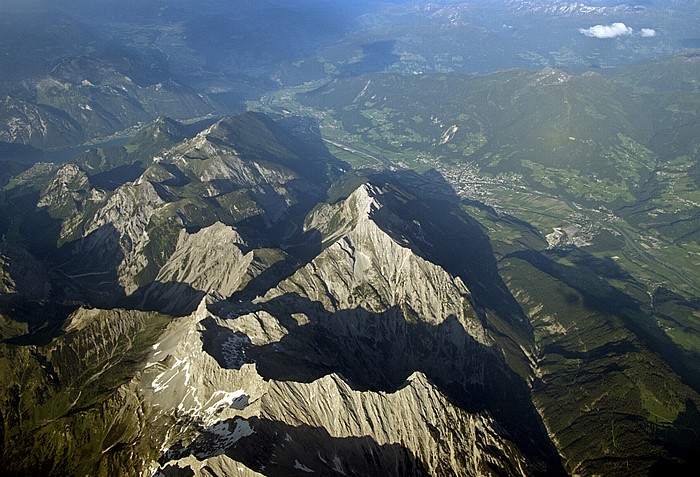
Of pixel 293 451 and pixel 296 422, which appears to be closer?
pixel 293 451

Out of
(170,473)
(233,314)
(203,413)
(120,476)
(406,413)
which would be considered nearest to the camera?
(170,473)

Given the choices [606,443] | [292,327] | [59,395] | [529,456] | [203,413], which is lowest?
[606,443]

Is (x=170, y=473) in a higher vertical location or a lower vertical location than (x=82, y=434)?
higher

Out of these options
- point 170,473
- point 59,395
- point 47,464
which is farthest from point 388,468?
point 59,395

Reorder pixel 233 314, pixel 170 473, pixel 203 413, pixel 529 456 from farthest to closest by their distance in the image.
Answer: pixel 233 314, pixel 529 456, pixel 203 413, pixel 170 473

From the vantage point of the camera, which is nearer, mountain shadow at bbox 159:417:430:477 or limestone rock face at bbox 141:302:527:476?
mountain shadow at bbox 159:417:430:477

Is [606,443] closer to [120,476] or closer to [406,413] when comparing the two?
[406,413]

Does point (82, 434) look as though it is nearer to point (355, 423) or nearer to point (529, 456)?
point (355, 423)

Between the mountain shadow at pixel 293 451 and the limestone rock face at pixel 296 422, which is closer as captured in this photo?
the mountain shadow at pixel 293 451

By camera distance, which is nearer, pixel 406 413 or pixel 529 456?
pixel 406 413

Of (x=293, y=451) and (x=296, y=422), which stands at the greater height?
(x=293, y=451)

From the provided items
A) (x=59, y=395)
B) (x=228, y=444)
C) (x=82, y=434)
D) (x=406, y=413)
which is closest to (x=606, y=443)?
(x=406, y=413)
